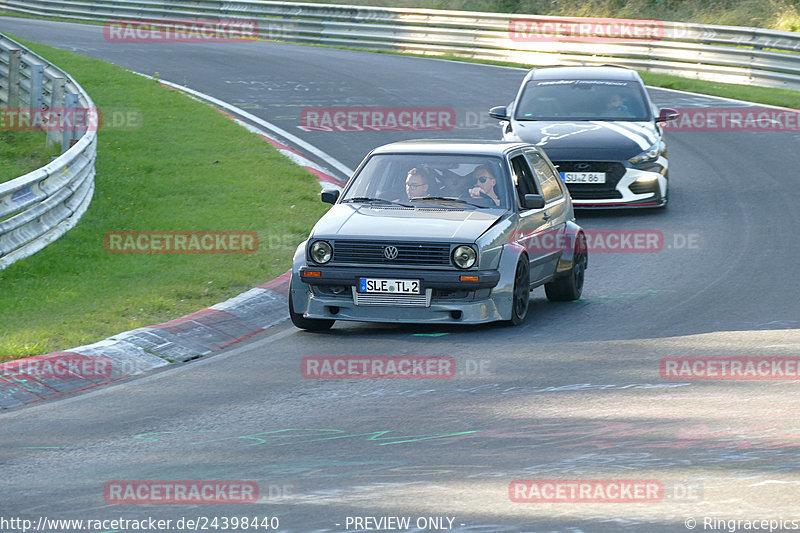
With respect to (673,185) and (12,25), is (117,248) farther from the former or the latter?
(12,25)

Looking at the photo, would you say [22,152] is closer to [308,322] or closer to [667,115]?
[308,322]

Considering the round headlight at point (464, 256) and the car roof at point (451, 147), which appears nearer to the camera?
the round headlight at point (464, 256)

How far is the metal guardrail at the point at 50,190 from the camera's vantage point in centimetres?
1198

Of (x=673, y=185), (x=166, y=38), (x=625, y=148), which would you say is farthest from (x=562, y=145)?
(x=166, y=38)

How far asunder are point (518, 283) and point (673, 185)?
8.31 m

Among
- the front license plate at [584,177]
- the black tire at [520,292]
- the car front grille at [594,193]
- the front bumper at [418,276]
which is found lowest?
the car front grille at [594,193]

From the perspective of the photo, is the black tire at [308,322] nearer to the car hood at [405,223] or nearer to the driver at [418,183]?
the car hood at [405,223]

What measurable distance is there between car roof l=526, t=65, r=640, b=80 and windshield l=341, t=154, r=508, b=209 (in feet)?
22.0

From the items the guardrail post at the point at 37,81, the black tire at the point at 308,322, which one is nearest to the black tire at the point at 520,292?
the black tire at the point at 308,322

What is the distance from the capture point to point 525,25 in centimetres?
3011

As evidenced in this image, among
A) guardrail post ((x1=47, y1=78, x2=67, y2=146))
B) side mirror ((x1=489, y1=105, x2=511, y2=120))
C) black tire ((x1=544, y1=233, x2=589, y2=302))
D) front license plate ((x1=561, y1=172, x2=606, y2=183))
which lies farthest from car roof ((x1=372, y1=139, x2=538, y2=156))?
guardrail post ((x1=47, y1=78, x2=67, y2=146))

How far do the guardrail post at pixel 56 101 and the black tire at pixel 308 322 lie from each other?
8.38 metres

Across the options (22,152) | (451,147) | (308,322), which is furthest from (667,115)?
(22,152)

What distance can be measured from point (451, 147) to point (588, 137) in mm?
5024
